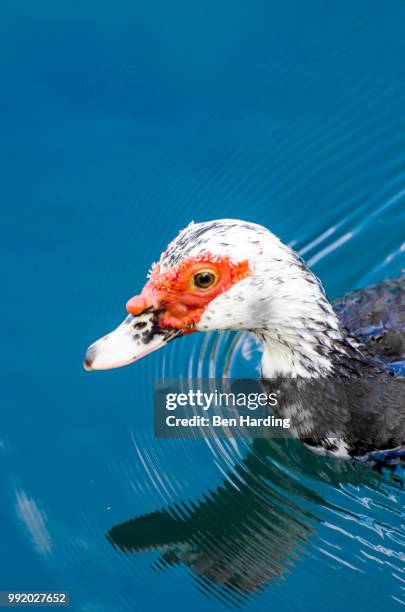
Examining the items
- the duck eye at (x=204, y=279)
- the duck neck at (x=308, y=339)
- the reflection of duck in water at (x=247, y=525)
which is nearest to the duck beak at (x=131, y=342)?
the duck eye at (x=204, y=279)

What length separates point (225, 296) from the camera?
382 cm

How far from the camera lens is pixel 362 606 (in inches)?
153

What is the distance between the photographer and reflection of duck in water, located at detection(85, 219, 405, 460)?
374 cm

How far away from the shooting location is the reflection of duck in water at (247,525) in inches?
158

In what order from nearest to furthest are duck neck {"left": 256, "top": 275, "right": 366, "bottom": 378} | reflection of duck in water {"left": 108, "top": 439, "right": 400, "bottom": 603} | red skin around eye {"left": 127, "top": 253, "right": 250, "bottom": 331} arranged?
red skin around eye {"left": 127, "top": 253, "right": 250, "bottom": 331} < duck neck {"left": 256, "top": 275, "right": 366, "bottom": 378} < reflection of duck in water {"left": 108, "top": 439, "right": 400, "bottom": 603}

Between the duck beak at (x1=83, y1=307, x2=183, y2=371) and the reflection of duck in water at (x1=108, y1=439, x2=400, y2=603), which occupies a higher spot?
the duck beak at (x1=83, y1=307, x2=183, y2=371)

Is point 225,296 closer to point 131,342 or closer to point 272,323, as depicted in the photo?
point 272,323

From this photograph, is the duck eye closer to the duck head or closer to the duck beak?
the duck head

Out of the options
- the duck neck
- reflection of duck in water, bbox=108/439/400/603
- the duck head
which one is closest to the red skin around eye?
the duck head

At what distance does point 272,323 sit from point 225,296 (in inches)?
9.6

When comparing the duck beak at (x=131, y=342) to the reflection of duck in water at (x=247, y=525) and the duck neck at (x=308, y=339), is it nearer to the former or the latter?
the duck neck at (x=308, y=339)

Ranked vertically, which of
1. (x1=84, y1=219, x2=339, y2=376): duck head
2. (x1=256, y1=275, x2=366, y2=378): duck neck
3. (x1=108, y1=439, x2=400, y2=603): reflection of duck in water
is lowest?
(x1=108, y1=439, x2=400, y2=603): reflection of duck in water

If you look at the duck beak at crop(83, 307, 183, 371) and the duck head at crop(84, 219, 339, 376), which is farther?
the duck beak at crop(83, 307, 183, 371)

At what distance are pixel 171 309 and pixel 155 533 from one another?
100 cm
